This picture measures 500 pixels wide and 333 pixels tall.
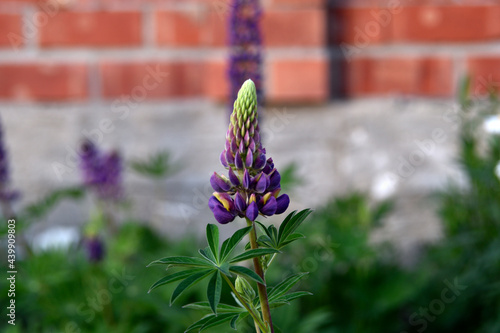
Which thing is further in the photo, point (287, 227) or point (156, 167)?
point (156, 167)

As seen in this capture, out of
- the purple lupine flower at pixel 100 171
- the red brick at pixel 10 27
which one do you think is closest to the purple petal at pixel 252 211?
the purple lupine flower at pixel 100 171

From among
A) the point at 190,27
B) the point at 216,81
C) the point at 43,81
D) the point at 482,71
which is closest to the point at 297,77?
the point at 216,81

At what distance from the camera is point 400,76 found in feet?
6.63

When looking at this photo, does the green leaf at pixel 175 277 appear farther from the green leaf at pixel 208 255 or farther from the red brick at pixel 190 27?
the red brick at pixel 190 27

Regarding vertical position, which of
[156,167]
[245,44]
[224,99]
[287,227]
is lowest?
[156,167]

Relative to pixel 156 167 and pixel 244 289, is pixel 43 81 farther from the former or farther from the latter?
pixel 244 289

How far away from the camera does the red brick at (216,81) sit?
1990 mm

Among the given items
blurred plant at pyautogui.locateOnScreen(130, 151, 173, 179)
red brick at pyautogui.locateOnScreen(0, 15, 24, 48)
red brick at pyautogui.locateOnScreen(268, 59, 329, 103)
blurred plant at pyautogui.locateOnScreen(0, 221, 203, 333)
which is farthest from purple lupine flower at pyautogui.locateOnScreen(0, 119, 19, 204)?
red brick at pyautogui.locateOnScreen(268, 59, 329, 103)

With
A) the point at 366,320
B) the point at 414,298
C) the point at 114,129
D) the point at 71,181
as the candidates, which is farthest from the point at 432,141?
the point at 71,181

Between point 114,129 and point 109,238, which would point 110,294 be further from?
point 114,129

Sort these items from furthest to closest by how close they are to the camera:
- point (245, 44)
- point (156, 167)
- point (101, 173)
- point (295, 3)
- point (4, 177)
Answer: point (295, 3) < point (156, 167) < point (101, 173) < point (4, 177) < point (245, 44)

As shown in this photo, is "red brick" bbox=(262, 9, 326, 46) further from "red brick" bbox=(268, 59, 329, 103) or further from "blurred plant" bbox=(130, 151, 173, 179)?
"blurred plant" bbox=(130, 151, 173, 179)

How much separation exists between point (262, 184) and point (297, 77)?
149cm

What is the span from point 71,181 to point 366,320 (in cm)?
116
